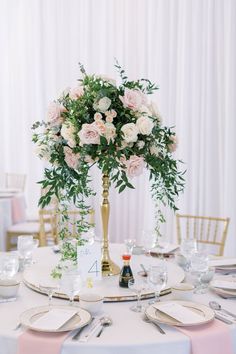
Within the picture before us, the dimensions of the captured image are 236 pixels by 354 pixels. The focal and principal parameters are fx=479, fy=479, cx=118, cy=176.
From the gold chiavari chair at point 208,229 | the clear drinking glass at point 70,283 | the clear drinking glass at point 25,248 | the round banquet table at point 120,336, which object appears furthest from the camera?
the gold chiavari chair at point 208,229

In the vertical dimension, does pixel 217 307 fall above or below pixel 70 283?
below

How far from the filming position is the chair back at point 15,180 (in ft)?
20.3

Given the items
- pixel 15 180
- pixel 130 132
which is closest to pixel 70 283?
pixel 130 132

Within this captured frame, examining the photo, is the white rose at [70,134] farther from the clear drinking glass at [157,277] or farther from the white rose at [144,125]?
the clear drinking glass at [157,277]

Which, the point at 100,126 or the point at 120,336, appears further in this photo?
the point at 100,126

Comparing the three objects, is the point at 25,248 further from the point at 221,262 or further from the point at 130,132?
the point at 221,262

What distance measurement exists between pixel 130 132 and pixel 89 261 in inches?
22.6

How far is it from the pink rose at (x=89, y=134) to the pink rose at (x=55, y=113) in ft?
0.66

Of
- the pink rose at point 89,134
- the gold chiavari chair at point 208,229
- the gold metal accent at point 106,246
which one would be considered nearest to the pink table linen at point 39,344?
the gold metal accent at point 106,246

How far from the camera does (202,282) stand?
2.16m

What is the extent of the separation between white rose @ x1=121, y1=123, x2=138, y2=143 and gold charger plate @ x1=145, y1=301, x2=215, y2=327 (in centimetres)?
68

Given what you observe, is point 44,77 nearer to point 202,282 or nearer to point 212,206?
point 212,206

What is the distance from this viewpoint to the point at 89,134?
2000mm

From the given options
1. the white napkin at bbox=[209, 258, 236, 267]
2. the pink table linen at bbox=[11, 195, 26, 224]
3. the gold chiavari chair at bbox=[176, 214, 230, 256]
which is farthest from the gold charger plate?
the pink table linen at bbox=[11, 195, 26, 224]
